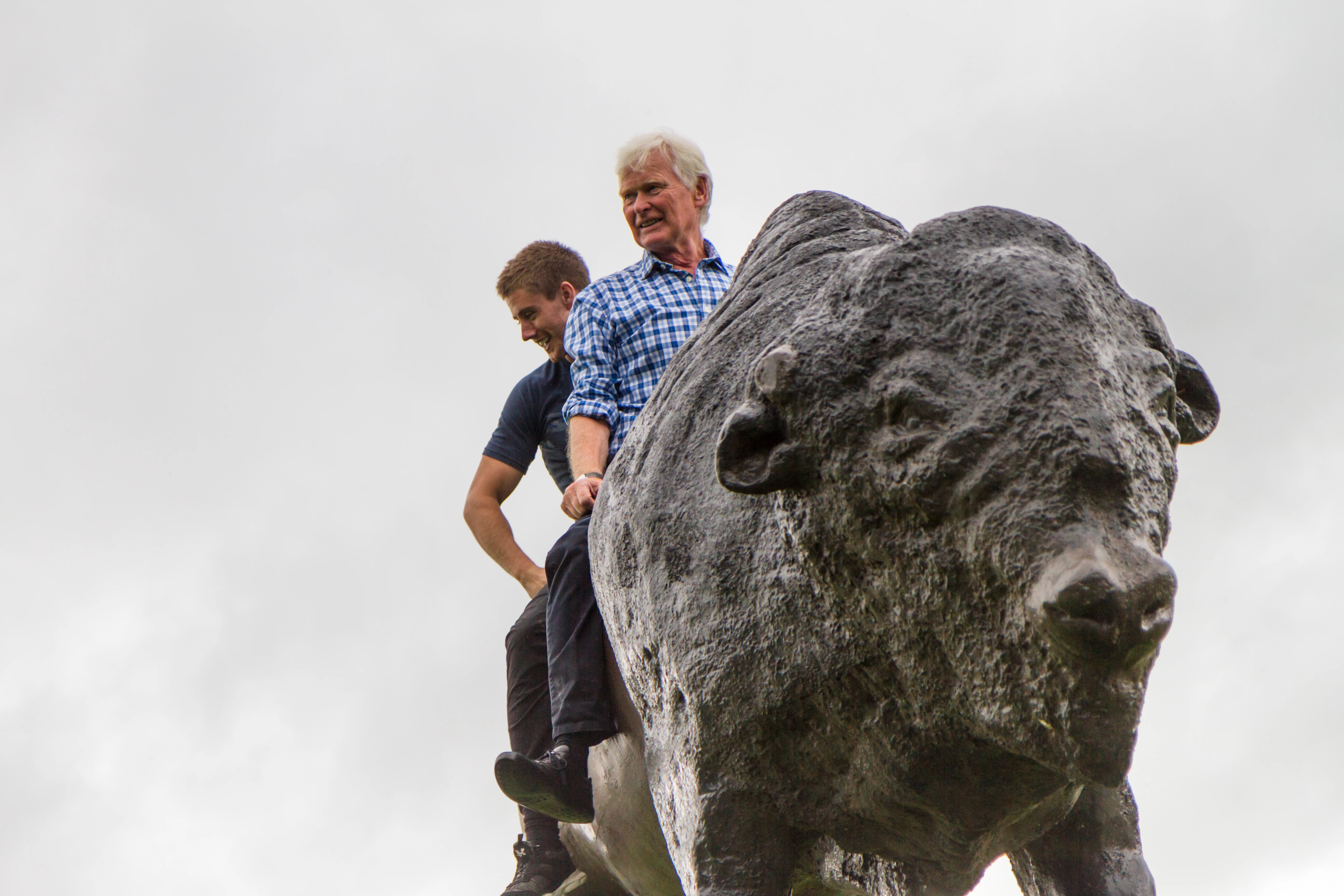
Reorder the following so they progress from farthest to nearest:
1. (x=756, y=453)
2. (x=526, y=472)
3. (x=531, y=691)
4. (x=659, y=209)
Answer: (x=526, y=472) < (x=531, y=691) < (x=659, y=209) < (x=756, y=453)

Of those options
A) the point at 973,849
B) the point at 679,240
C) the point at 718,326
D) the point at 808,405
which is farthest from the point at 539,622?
the point at 808,405

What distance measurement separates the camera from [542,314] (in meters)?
6.41

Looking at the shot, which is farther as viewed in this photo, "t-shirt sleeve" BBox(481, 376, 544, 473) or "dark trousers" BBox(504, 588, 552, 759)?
"t-shirt sleeve" BBox(481, 376, 544, 473)

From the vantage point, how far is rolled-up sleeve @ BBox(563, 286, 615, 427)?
4.32 meters

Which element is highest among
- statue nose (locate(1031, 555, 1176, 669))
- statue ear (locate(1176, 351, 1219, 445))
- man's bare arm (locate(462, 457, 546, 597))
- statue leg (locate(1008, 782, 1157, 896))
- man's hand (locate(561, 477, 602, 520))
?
man's bare arm (locate(462, 457, 546, 597))

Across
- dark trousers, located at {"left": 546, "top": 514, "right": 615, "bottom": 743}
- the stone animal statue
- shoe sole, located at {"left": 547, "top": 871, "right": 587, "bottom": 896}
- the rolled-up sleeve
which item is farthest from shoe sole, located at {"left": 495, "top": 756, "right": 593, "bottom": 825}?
the rolled-up sleeve

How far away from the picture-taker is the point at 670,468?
3.21 m

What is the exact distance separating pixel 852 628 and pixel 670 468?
27.3 inches

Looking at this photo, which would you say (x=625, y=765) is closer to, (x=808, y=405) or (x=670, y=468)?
(x=670, y=468)

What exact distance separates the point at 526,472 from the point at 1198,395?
389cm

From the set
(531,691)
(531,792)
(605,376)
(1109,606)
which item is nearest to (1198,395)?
(1109,606)

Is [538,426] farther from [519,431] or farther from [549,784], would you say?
[549,784]

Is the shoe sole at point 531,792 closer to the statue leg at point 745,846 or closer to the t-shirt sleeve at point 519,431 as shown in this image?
the statue leg at point 745,846

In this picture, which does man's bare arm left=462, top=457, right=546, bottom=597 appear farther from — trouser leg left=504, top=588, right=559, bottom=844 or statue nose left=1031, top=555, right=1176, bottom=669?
statue nose left=1031, top=555, right=1176, bottom=669
